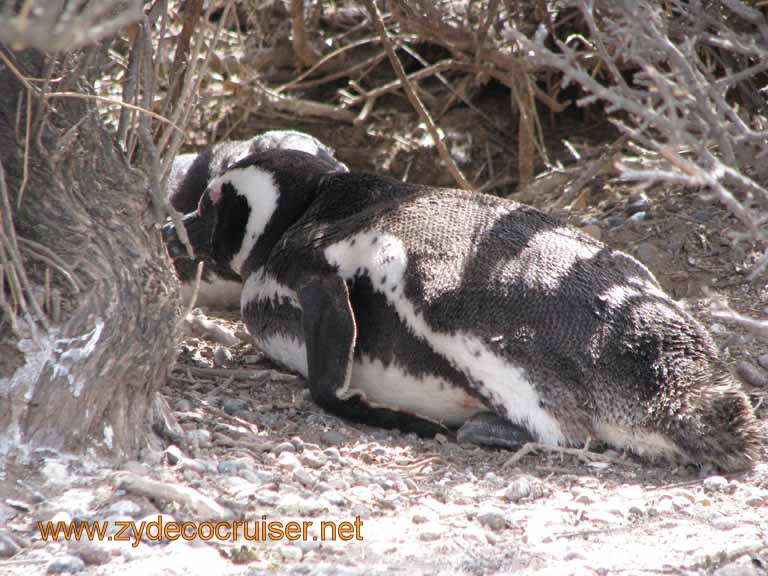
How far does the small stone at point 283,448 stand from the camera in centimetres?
309

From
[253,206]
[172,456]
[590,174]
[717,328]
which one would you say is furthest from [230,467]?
[590,174]

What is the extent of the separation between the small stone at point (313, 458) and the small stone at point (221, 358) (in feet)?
3.59

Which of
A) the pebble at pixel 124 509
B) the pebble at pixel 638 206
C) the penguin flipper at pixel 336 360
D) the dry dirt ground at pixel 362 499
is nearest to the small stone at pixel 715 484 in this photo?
the dry dirt ground at pixel 362 499

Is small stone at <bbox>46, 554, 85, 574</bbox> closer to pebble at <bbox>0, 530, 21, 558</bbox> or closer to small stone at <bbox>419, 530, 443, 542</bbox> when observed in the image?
pebble at <bbox>0, 530, 21, 558</bbox>

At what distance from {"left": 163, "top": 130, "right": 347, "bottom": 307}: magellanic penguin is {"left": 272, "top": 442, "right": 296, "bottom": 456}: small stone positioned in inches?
61.9

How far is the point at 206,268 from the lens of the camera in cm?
481

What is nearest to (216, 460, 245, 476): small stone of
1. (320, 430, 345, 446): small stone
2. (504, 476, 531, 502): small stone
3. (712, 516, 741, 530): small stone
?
(320, 430, 345, 446): small stone

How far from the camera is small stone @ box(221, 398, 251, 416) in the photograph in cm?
347

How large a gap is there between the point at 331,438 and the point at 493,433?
1.75 feet

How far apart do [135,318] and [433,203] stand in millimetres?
1398

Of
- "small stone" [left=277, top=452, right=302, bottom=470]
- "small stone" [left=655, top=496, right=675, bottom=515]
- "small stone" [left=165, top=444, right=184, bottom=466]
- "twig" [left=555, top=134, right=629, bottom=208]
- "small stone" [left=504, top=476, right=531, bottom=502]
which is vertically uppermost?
"twig" [left=555, top=134, right=629, bottom=208]

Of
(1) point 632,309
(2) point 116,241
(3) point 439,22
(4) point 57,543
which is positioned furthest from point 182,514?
(3) point 439,22

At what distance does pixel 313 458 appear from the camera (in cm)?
305

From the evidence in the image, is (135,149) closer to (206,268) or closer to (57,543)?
(57,543)
